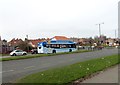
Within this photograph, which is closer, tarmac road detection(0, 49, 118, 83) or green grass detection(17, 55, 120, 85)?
green grass detection(17, 55, 120, 85)

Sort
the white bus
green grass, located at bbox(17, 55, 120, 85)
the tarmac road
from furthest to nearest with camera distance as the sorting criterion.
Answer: the white bus < the tarmac road < green grass, located at bbox(17, 55, 120, 85)

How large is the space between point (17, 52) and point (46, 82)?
52320 mm

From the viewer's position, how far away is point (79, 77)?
11.8 m

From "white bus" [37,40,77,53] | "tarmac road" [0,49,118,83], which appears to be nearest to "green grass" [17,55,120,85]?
"tarmac road" [0,49,118,83]

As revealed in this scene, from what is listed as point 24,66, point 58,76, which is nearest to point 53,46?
point 24,66

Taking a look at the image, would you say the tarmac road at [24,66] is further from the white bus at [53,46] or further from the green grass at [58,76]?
the white bus at [53,46]

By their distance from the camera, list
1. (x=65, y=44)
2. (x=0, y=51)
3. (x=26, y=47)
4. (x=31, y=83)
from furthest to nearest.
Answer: (x=26, y=47) → (x=0, y=51) → (x=65, y=44) → (x=31, y=83)

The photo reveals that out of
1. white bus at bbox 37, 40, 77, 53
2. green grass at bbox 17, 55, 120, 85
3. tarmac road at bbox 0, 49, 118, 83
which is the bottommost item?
tarmac road at bbox 0, 49, 118, 83

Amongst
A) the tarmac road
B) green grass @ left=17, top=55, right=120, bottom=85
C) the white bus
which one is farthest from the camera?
the white bus

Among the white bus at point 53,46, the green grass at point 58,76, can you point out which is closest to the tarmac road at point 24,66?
the green grass at point 58,76

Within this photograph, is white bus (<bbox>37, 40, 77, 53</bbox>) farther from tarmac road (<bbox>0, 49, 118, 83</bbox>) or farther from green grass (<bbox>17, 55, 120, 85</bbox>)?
green grass (<bbox>17, 55, 120, 85</bbox>)

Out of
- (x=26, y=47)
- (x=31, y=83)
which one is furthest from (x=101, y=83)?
(x=26, y=47)

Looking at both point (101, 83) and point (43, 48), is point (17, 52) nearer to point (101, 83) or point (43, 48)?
point (43, 48)

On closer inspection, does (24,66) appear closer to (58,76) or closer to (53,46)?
(58,76)
